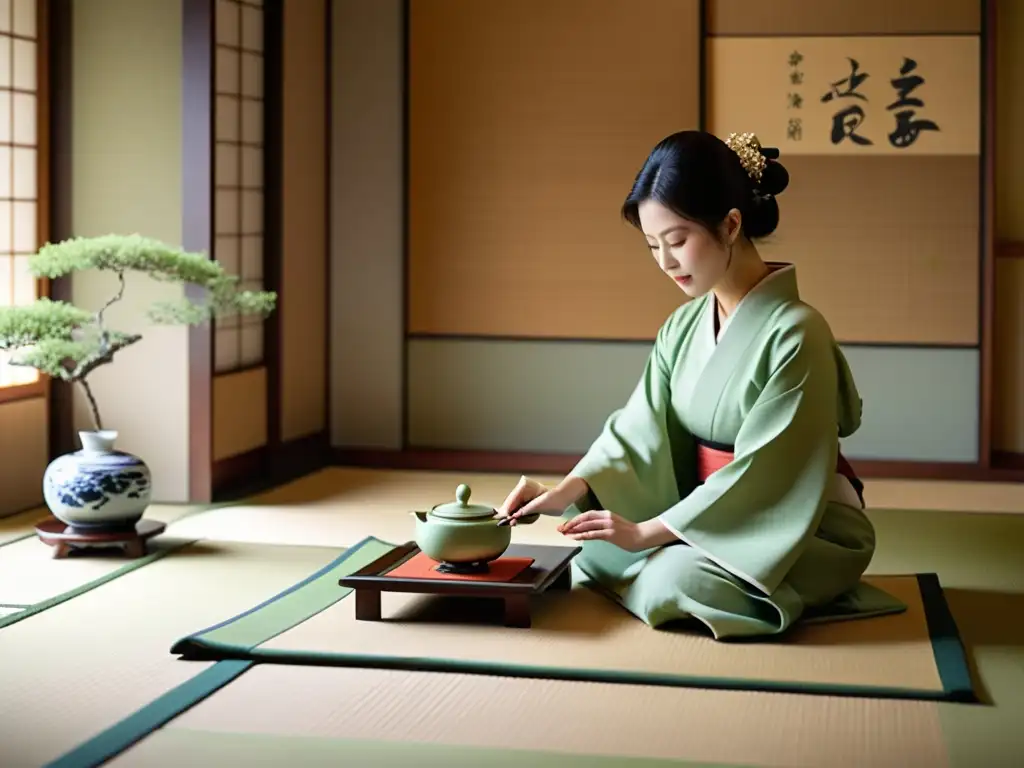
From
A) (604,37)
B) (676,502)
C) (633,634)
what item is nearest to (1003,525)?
(676,502)

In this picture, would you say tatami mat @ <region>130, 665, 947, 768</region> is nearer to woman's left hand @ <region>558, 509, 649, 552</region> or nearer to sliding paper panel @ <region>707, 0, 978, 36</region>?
woman's left hand @ <region>558, 509, 649, 552</region>

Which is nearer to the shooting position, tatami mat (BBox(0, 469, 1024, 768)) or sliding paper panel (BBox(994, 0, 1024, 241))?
tatami mat (BBox(0, 469, 1024, 768))

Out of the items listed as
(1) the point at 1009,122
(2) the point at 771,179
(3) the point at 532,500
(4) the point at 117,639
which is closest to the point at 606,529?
(3) the point at 532,500

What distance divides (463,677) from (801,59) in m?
4.12

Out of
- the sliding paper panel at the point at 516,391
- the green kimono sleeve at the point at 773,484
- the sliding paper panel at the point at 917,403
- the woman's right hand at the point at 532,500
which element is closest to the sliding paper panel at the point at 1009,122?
the sliding paper panel at the point at 917,403

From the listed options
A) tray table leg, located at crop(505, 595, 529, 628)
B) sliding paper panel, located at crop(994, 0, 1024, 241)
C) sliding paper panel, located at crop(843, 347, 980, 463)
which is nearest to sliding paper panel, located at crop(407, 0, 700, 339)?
sliding paper panel, located at crop(843, 347, 980, 463)

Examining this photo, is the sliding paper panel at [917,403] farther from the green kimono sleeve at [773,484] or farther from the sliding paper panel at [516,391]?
the green kimono sleeve at [773,484]

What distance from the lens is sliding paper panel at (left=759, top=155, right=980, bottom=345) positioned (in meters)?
6.51

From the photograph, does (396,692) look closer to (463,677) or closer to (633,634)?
(463,677)

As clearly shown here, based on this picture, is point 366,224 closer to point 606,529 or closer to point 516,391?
point 516,391

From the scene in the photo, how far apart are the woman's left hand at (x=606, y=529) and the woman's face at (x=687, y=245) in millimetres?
605

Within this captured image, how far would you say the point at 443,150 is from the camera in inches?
270

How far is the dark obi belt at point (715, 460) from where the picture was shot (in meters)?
3.89

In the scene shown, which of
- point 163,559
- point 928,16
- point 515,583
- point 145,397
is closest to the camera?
point 515,583
